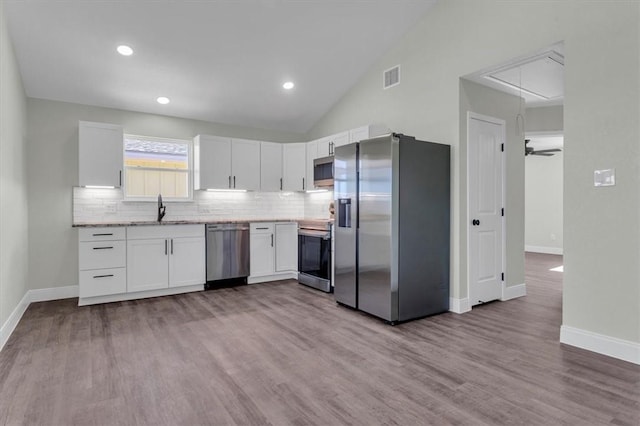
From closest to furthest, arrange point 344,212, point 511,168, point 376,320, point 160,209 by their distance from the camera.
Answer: point 376,320
point 344,212
point 511,168
point 160,209

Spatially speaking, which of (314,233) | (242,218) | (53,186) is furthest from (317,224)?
(53,186)

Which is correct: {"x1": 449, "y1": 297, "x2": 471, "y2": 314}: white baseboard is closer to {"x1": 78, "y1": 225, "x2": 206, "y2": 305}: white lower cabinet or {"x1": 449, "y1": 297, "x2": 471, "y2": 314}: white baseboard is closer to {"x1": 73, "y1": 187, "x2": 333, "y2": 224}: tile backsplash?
{"x1": 73, "y1": 187, "x2": 333, "y2": 224}: tile backsplash

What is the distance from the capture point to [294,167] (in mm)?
5961

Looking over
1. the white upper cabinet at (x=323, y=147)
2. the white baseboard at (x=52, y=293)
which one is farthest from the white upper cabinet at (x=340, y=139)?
the white baseboard at (x=52, y=293)

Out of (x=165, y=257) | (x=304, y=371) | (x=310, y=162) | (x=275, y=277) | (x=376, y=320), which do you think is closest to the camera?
(x=304, y=371)

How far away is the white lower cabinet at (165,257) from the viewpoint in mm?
4500

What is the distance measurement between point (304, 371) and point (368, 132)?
3114 millimetres

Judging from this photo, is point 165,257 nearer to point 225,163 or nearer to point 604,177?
point 225,163

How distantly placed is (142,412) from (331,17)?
4.00 m

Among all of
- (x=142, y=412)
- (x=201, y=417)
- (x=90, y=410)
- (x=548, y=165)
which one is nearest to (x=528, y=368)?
(x=201, y=417)

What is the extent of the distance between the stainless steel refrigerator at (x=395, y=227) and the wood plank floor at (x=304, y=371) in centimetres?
24

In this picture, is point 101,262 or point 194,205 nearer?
point 101,262

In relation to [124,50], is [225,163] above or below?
below

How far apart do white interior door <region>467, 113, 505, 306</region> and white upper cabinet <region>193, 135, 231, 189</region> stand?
3429mm
